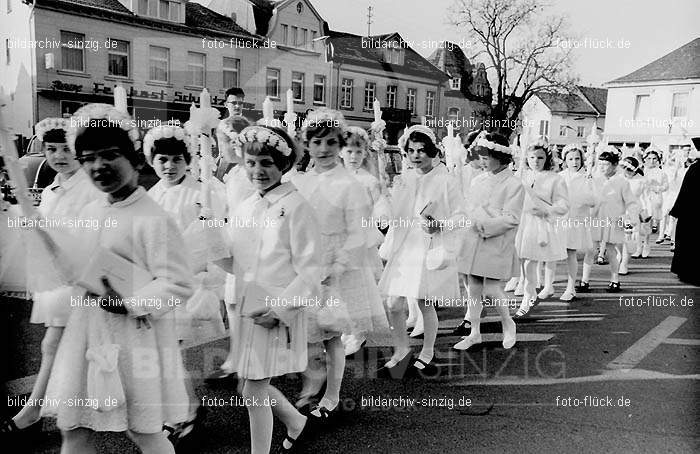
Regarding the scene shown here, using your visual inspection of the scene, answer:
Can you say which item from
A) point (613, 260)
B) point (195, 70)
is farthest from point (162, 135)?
point (613, 260)

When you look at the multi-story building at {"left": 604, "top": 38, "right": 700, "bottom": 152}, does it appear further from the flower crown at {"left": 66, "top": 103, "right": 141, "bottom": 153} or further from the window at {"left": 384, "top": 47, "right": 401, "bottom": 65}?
the flower crown at {"left": 66, "top": 103, "right": 141, "bottom": 153}

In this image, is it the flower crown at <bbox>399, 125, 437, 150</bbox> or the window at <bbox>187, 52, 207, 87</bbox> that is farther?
the window at <bbox>187, 52, 207, 87</bbox>

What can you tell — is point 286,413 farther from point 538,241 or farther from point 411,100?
point 538,241

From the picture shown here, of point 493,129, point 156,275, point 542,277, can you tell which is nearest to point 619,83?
point 542,277

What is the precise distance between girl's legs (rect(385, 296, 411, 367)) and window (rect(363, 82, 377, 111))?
89.8 inches

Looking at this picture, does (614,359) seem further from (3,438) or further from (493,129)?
(3,438)

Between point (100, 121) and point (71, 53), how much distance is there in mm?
4623

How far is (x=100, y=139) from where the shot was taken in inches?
92.8

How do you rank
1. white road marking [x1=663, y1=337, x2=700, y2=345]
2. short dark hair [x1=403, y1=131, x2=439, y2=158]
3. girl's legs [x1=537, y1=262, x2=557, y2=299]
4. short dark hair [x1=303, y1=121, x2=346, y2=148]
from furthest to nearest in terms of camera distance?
1. girl's legs [x1=537, y1=262, x2=557, y2=299]
2. white road marking [x1=663, y1=337, x2=700, y2=345]
3. short dark hair [x1=403, y1=131, x2=439, y2=158]
4. short dark hair [x1=303, y1=121, x2=346, y2=148]

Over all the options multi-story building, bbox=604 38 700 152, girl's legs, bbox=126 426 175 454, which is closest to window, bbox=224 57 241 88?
girl's legs, bbox=126 426 175 454

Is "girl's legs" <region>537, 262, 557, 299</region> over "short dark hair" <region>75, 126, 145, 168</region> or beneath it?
beneath

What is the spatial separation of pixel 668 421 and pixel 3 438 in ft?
13.2

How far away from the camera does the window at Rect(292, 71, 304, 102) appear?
5549mm

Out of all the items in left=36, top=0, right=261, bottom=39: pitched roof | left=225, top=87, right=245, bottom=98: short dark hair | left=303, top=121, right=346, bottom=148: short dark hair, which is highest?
left=36, top=0, right=261, bottom=39: pitched roof
